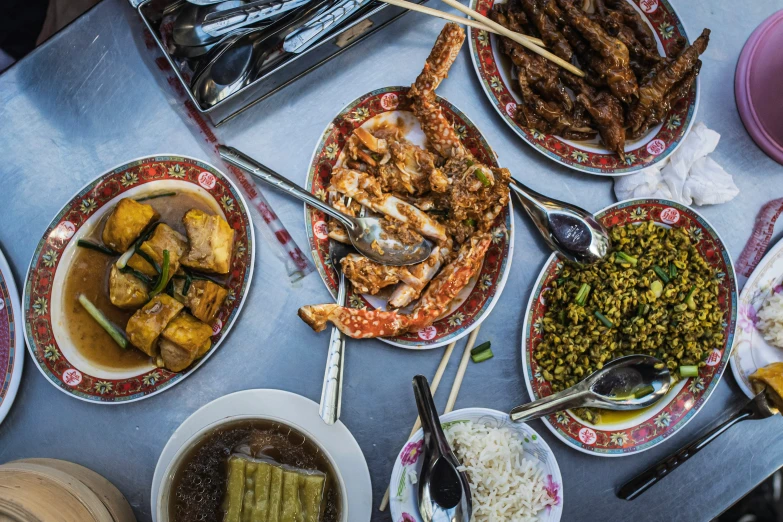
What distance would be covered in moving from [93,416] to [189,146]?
51.9 inches

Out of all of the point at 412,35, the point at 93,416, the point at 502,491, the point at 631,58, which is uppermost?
the point at 412,35

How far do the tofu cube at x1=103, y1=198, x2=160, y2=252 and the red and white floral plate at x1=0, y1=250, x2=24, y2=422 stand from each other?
0.47 meters

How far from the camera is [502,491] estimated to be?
2373mm

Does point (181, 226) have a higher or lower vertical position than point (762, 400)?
higher

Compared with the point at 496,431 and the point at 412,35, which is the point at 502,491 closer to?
the point at 496,431

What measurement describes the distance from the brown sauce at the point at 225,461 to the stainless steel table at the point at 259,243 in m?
0.25

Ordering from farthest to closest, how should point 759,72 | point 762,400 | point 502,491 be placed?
point 759,72, point 762,400, point 502,491

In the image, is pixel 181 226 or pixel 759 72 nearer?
pixel 181 226

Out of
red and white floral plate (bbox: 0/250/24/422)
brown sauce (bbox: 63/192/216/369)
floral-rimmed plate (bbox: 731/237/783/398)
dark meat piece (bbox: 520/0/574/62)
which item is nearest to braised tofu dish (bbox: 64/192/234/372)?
brown sauce (bbox: 63/192/216/369)

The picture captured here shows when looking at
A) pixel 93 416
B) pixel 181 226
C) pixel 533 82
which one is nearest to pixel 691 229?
pixel 533 82

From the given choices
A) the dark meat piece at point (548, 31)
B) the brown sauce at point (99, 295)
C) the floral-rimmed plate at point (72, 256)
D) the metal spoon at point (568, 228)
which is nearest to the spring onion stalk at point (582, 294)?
the metal spoon at point (568, 228)

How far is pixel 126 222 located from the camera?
2.29 meters

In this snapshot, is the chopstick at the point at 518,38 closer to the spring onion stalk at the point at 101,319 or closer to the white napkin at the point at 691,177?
→ the white napkin at the point at 691,177

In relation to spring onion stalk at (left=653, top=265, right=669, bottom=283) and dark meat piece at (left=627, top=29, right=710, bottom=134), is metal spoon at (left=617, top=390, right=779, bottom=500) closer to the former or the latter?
spring onion stalk at (left=653, top=265, right=669, bottom=283)
